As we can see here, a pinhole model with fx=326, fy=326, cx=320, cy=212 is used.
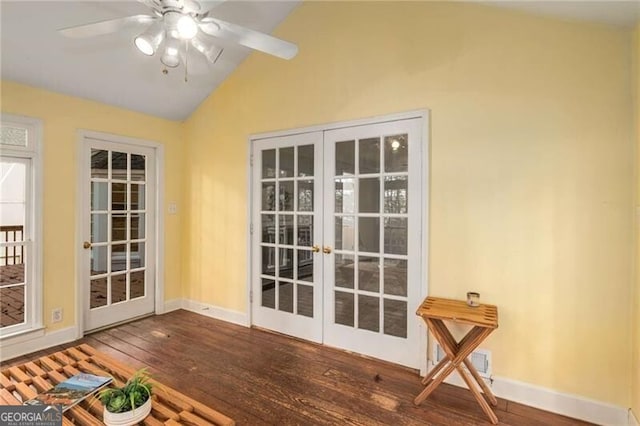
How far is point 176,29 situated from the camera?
187cm

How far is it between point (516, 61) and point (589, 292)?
5.21 ft

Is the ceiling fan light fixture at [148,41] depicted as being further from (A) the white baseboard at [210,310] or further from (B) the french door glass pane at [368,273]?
(A) the white baseboard at [210,310]

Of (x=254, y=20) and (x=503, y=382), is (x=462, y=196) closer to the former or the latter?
(x=503, y=382)

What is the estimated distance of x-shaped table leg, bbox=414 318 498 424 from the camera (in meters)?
2.02

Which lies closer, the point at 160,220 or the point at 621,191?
the point at 621,191

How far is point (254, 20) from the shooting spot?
10.4 ft

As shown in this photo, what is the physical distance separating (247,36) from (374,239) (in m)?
1.80

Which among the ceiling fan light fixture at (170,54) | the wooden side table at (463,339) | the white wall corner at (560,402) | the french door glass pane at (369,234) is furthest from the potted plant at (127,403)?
the white wall corner at (560,402)

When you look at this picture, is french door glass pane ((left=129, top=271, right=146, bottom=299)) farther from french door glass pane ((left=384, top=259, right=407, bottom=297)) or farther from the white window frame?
french door glass pane ((left=384, top=259, right=407, bottom=297))

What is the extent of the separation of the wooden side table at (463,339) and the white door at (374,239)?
0.36 m

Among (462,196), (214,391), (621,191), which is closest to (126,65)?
(214,391)

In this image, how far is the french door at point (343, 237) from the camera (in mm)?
2672

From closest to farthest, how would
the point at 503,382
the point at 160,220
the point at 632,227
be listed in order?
the point at 632,227
the point at 503,382
the point at 160,220

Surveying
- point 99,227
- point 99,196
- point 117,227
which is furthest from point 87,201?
point 117,227
